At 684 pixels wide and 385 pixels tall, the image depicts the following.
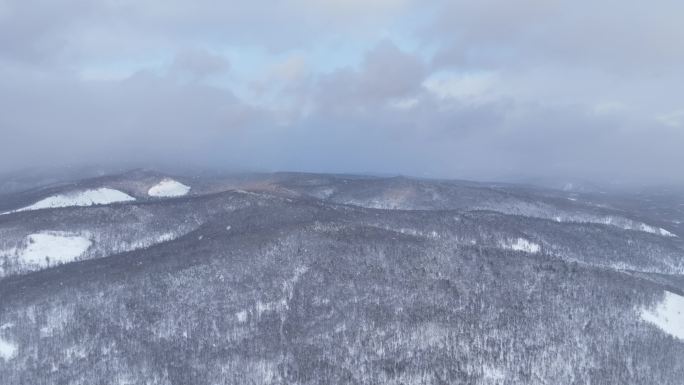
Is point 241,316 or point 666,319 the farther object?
point 666,319

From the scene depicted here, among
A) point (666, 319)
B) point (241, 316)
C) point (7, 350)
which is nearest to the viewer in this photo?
point (7, 350)

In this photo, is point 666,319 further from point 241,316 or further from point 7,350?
point 7,350

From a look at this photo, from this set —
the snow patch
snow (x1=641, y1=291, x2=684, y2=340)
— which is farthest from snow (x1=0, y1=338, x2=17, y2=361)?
snow (x1=641, y1=291, x2=684, y2=340)

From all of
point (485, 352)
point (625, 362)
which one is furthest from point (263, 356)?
point (625, 362)

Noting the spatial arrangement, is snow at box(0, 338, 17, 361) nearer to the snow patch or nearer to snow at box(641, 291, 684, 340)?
the snow patch

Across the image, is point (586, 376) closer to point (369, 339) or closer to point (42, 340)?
point (369, 339)

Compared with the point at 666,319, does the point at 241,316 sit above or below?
below

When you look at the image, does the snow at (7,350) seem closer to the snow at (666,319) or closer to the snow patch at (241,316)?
the snow patch at (241,316)

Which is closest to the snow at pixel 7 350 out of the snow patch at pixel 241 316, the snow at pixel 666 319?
the snow patch at pixel 241 316

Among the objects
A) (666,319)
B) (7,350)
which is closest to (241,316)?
(7,350)

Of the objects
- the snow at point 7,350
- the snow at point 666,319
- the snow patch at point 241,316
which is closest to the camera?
the snow at point 7,350
